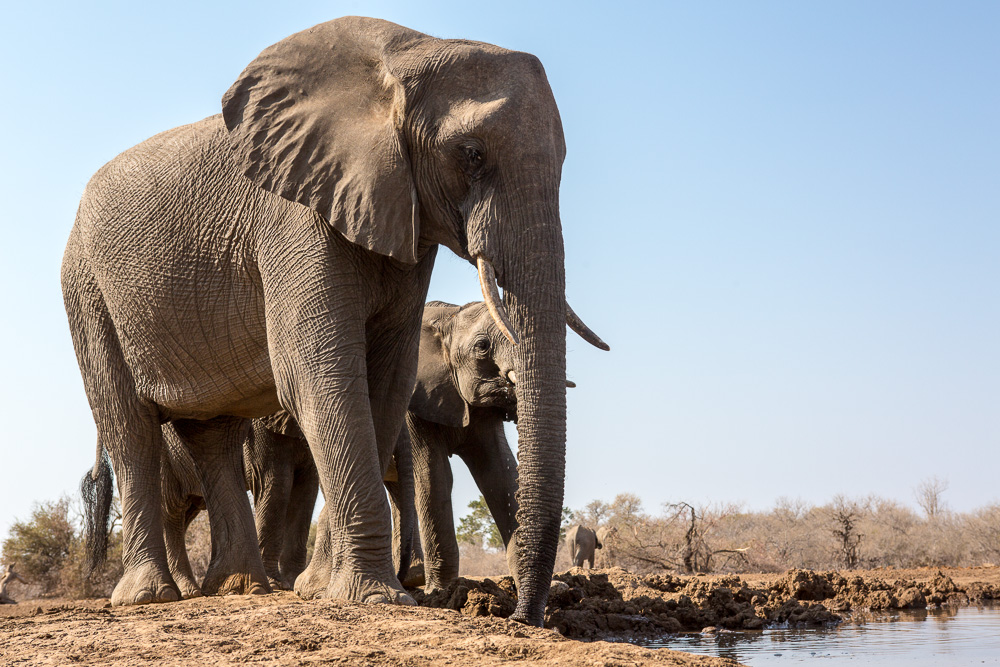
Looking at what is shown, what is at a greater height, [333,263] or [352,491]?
[333,263]

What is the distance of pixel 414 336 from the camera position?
6.93m

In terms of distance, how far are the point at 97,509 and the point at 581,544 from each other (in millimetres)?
8884

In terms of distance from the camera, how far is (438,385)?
9.99 meters

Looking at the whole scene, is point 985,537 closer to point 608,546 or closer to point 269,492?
point 608,546

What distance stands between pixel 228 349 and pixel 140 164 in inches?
58.1

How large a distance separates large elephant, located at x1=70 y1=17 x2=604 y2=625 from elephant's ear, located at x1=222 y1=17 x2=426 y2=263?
0.01 metres

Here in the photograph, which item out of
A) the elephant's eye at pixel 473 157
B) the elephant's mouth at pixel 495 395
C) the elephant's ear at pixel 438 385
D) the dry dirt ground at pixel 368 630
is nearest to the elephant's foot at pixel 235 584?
the dry dirt ground at pixel 368 630

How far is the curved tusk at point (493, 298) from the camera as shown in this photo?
17.7ft

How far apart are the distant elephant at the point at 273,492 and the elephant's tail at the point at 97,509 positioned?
2.34 ft

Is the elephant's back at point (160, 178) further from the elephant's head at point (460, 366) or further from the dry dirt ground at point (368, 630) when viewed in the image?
the elephant's head at point (460, 366)

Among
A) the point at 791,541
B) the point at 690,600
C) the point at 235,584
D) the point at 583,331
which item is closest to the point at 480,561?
the point at 791,541

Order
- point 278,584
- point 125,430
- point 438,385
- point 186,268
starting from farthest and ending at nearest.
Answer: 1. point 438,385
2. point 278,584
3. point 125,430
4. point 186,268

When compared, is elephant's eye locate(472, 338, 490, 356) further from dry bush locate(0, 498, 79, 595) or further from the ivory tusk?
dry bush locate(0, 498, 79, 595)

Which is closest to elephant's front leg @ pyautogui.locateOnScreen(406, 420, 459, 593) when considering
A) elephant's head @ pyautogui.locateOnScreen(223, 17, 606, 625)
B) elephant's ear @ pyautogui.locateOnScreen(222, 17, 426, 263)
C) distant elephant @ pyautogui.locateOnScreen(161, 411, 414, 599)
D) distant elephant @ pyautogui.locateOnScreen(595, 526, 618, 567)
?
distant elephant @ pyautogui.locateOnScreen(161, 411, 414, 599)
